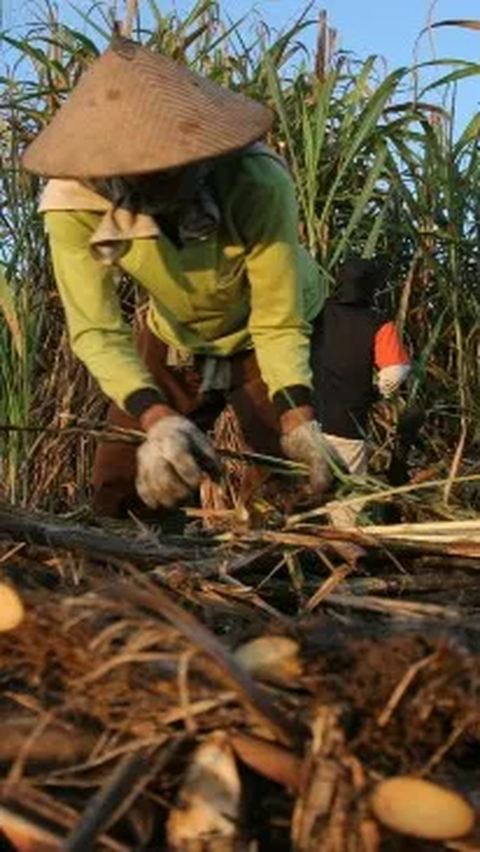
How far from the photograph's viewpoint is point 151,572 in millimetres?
1320

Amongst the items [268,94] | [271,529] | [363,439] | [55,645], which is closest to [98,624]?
[55,645]

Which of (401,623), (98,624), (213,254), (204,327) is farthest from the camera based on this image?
(204,327)

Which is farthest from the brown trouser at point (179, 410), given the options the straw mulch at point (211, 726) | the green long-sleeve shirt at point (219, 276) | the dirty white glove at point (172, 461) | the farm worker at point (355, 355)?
the straw mulch at point (211, 726)

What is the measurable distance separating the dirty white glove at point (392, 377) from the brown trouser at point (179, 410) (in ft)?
3.39

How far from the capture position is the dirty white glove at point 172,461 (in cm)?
202

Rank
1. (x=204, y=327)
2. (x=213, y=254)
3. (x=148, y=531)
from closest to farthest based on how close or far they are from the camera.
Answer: (x=148, y=531) < (x=213, y=254) < (x=204, y=327)

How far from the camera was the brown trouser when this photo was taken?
9.54ft

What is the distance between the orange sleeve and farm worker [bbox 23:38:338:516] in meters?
0.96

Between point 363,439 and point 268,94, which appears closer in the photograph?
point 363,439

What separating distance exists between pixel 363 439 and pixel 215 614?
2559mm

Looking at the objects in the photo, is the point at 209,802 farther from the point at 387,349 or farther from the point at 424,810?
the point at 387,349

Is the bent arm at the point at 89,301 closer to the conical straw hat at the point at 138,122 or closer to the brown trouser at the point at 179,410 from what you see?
the conical straw hat at the point at 138,122

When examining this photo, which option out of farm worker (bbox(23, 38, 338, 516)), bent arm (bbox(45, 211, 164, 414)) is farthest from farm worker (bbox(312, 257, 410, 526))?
bent arm (bbox(45, 211, 164, 414))

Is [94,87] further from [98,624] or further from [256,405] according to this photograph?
[98,624]
